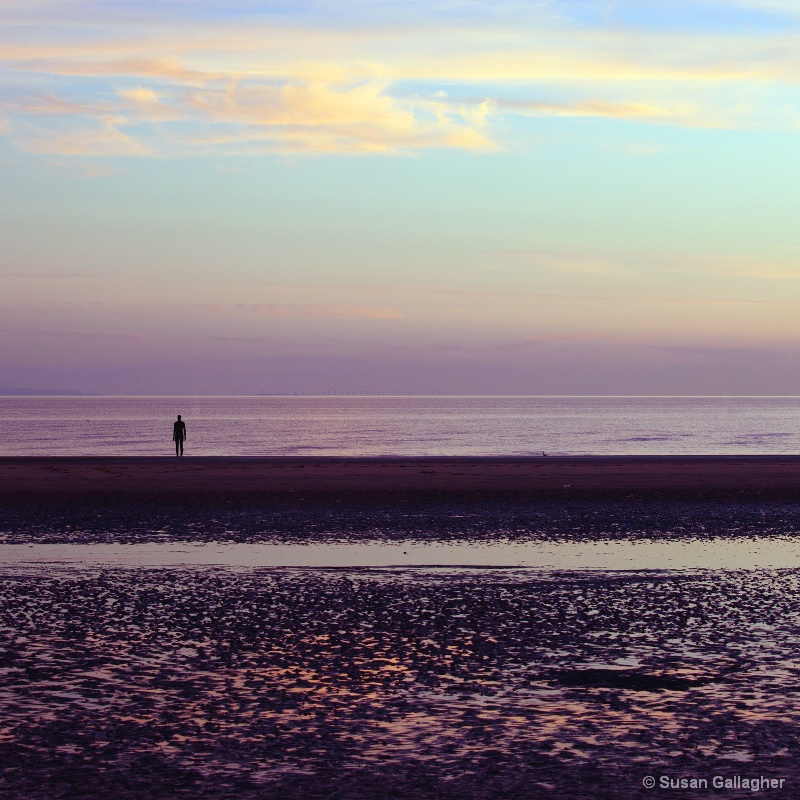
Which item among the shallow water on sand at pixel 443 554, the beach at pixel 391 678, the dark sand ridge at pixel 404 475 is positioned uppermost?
the dark sand ridge at pixel 404 475

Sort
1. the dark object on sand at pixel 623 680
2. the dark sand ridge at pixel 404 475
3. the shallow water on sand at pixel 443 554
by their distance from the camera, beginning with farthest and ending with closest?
the dark sand ridge at pixel 404 475 → the shallow water on sand at pixel 443 554 → the dark object on sand at pixel 623 680

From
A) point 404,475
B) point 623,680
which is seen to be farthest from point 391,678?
point 404,475

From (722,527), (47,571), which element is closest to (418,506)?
(722,527)

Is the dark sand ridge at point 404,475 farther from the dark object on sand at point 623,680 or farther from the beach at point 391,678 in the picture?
the dark object on sand at point 623,680

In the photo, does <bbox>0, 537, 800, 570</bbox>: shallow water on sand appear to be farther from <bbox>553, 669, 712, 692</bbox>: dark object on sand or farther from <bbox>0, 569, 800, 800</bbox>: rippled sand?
<bbox>553, 669, 712, 692</bbox>: dark object on sand

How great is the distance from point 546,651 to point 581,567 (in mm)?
7431

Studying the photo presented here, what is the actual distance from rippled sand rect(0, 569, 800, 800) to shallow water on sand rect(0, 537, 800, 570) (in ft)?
9.35

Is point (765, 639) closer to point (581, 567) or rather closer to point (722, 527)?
point (581, 567)

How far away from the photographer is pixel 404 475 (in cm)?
4272

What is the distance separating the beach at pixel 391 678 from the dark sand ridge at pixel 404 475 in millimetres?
12110

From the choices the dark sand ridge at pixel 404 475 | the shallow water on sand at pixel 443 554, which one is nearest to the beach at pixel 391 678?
the shallow water on sand at pixel 443 554

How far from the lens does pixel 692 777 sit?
798 centimetres

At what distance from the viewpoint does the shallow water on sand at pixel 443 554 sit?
19.8 meters

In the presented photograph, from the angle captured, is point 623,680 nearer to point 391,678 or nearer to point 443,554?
point 391,678
